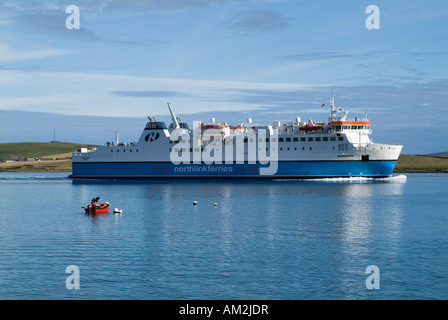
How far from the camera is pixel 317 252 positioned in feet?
75.3

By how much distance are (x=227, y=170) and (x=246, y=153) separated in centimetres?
390

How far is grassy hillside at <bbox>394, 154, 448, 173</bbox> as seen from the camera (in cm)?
11754

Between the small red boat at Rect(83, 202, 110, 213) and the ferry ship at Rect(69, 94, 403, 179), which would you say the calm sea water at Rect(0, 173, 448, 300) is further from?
the ferry ship at Rect(69, 94, 403, 179)

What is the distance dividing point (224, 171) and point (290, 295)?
6005cm

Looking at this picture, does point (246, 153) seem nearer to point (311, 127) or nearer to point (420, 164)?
point (311, 127)

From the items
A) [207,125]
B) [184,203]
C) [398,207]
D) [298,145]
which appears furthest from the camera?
[207,125]

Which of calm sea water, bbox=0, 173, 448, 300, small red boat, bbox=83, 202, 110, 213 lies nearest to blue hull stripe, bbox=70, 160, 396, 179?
calm sea water, bbox=0, 173, 448, 300

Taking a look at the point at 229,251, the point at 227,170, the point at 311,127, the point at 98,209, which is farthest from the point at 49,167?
the point at 229,251

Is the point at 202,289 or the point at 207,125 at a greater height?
the point at 207,125

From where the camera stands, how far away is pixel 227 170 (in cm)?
7631
